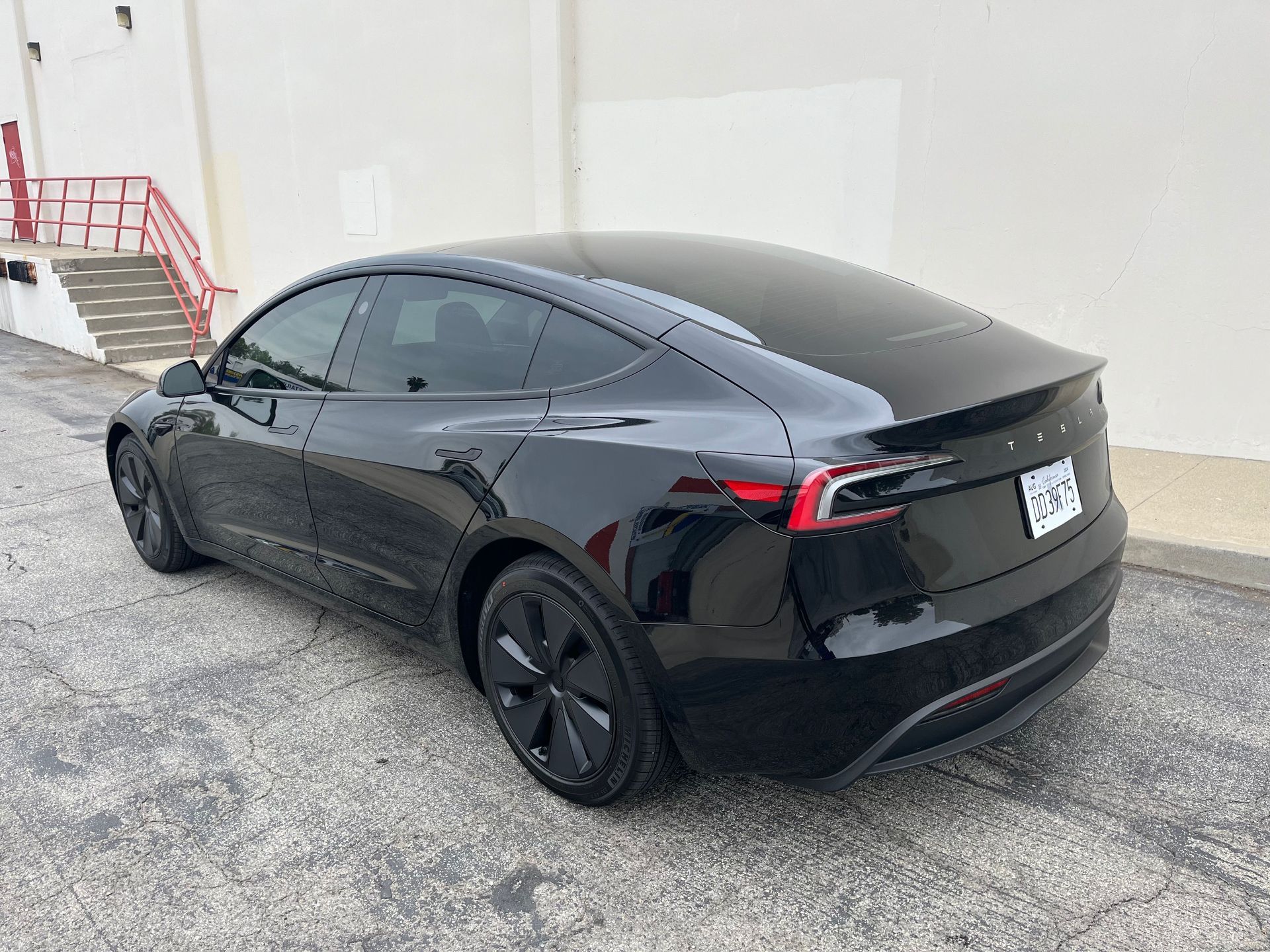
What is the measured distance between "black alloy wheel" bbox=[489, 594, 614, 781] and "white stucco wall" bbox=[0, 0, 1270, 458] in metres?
4.90

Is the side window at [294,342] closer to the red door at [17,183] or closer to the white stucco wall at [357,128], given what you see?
the white stucco wall at [357,128]

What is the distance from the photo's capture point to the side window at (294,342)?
361 cm

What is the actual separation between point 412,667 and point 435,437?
1126 millimetres

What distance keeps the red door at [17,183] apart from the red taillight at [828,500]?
19997mm

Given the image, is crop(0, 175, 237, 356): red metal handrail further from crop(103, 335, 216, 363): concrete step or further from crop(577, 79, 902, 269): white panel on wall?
crop(577, 79, 902, 269): white panel on wall

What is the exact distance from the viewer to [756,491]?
2.27 metres

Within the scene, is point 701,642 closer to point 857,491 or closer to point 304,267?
point 857,491

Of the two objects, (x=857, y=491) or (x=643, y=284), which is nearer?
Answer: (x=857, y=491)

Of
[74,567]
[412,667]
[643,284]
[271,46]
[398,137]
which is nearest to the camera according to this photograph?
[643,284]

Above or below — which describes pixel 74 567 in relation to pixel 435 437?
below

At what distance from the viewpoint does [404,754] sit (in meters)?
3.13

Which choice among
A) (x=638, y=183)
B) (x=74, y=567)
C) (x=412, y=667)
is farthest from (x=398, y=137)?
(x=412, y=667)

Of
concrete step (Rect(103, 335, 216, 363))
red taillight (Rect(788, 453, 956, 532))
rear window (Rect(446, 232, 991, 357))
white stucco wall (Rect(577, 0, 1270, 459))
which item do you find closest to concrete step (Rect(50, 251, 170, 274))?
concrete step (Rect(103, 335, 216, 363))

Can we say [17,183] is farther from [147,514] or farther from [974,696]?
[974,696]
